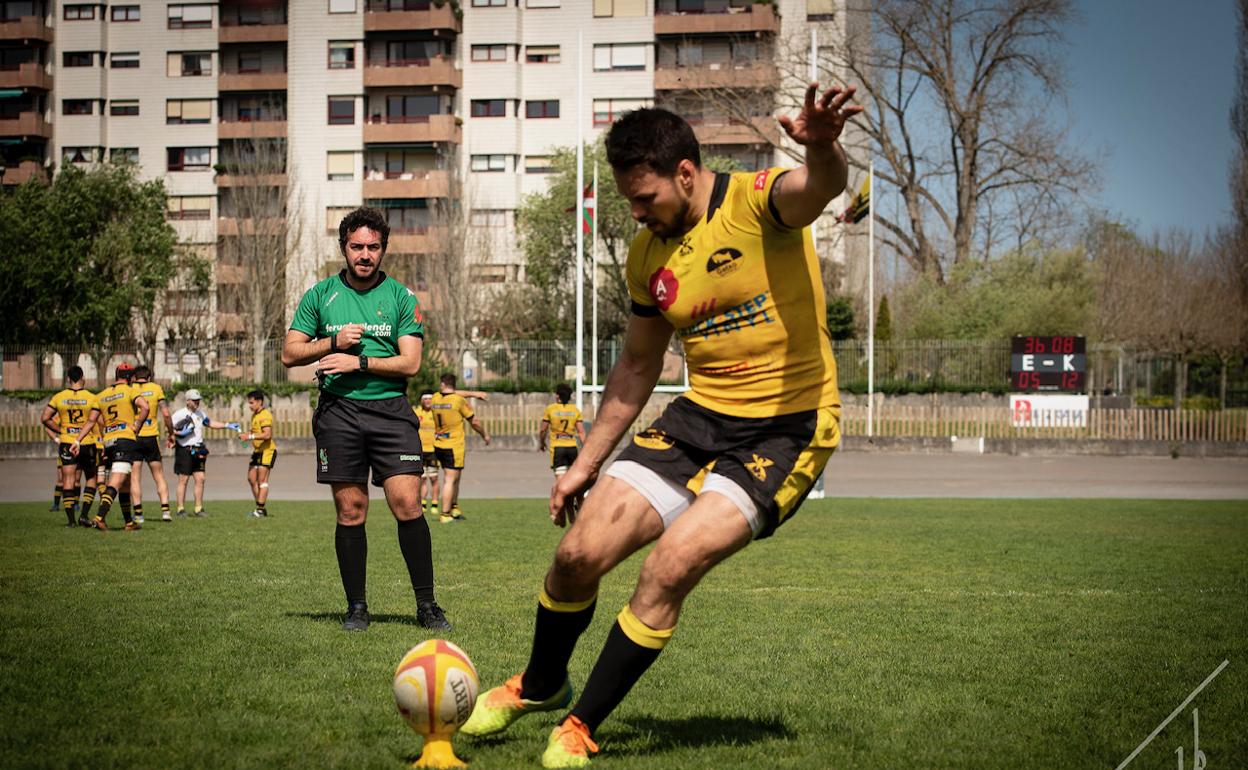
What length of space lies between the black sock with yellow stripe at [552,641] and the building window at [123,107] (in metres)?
69.6

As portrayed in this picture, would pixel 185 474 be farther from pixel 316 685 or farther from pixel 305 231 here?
pixel 305 231

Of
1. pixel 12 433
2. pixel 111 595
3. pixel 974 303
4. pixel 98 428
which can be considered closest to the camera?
pixel 111 595

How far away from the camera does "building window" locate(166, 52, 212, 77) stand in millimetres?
66562

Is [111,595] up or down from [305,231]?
down

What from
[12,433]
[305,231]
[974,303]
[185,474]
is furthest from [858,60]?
[185,474]

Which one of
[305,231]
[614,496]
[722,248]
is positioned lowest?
[614,496]

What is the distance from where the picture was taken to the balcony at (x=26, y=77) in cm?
6650

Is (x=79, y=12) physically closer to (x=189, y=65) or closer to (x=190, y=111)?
(x=189, y=65)

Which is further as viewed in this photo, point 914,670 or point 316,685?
point 914,670

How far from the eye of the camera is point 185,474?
61.9 feet

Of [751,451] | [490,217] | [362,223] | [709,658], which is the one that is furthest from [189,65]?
[751,451]

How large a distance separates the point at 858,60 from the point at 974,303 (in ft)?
37.1

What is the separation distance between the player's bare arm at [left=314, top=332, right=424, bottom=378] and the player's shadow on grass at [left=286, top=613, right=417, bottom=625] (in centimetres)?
158

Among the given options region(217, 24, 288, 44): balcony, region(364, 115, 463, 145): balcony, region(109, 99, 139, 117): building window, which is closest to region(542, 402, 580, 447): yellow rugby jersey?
region(364, 115, 463, 145): balcony
